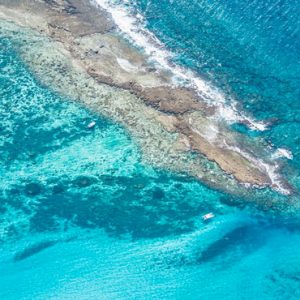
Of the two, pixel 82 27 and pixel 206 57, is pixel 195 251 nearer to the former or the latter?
pixel 206 57

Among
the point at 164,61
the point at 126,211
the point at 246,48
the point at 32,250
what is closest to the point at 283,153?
the point at 246,48

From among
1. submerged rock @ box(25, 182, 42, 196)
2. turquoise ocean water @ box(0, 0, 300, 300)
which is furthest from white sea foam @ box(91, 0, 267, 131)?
submerged rock @ box(25, 182, 42, 196)

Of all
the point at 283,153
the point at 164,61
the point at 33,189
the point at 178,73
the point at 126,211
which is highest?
the point at 164,61

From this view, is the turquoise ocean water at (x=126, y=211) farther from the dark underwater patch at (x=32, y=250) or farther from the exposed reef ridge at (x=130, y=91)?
the exposed reef ridge at (x=130, y=91)

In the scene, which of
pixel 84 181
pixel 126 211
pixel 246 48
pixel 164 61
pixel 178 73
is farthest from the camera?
pixel 246 48

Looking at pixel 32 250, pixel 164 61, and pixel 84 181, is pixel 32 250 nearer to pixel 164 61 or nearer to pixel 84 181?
pixel 84 181

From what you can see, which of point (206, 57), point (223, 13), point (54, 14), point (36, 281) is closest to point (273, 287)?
point (36, 281)
